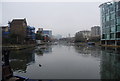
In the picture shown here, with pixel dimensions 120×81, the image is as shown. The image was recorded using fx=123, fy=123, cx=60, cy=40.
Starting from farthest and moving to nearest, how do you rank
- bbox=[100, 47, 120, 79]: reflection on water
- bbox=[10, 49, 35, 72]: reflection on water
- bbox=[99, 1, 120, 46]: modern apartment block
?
bbox=[99, 1, 120, 46]: modern apartment block < bbox=[10, 49, 35, 72]: reflection on water < bbox=[100, 47, 120, 79]: reflection on water

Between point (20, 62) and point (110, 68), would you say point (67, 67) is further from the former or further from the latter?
point (20, 62)

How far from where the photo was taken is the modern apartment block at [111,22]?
5162 centimetres

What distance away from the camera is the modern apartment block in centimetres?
5162

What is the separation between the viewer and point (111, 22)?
184 ft

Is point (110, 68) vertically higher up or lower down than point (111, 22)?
lower down

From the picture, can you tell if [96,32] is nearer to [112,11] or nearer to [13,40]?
[112,11]

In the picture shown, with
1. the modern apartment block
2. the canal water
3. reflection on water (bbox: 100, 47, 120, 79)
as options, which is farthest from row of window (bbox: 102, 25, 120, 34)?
reflection on water (bbox: 100, 47, 120, 79)

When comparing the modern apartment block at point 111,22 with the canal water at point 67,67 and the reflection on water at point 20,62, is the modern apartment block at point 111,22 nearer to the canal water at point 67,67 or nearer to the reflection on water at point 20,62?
the canal water at point 67,67

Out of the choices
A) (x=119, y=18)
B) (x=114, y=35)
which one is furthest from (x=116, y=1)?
(x=114, y=35)

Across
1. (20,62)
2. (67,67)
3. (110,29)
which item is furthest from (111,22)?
(20,62)

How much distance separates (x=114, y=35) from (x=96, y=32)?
10158 centimetres

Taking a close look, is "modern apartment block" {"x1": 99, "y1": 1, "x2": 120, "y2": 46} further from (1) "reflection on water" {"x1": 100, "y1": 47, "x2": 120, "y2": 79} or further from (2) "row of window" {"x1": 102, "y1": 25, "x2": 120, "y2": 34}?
(1) "reflection on water" {"x1": 100, "y1": 47, "x2": 120, "y2": 79}

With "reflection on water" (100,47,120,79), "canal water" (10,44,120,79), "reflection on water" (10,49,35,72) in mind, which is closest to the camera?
"reflection on water" (100,47,120,79)

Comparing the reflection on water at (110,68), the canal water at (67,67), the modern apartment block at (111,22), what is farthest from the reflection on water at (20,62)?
the modern apartment block at (111,22)
